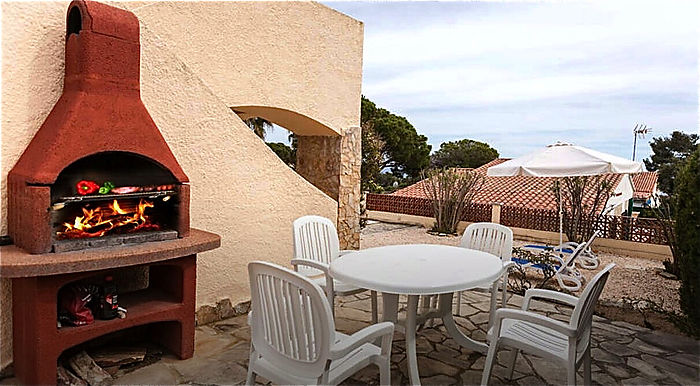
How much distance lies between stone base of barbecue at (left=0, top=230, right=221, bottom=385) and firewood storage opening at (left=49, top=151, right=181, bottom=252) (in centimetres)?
11

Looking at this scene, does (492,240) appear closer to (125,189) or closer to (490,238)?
(490,238)

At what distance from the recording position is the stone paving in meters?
3.35

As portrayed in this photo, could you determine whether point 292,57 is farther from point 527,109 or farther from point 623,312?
point 527,109

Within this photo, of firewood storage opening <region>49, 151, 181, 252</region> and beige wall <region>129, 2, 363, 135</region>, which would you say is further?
beige wall <region>129, 2, 363, 135</region>

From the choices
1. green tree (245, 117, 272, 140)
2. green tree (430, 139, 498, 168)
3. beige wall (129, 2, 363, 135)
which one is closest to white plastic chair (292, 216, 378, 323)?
beige wall (129, 2, 363, 135)

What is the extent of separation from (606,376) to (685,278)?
1.78 meters

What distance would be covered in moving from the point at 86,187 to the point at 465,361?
9.75 feet

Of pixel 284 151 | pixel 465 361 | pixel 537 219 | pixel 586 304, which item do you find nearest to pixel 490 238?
pixel 465 361

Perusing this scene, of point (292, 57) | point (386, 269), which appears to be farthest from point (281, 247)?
point (292, 57)

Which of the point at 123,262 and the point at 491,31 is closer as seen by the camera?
the point at 123,262

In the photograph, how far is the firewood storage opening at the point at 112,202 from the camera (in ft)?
10.2

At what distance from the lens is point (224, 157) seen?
4.49m

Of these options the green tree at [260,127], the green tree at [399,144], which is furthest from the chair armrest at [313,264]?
the green tree at [399,144]

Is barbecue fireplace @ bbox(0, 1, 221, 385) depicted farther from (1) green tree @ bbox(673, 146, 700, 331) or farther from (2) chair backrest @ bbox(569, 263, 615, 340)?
(1) green tree @ bbox(673, 146, 700, 331)
